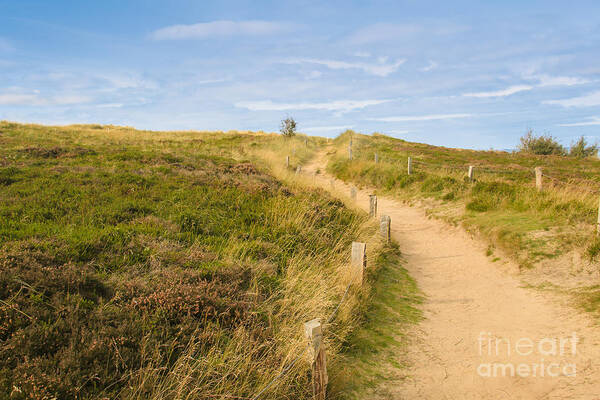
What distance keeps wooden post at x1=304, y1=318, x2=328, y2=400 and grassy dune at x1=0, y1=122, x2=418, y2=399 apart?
191mm

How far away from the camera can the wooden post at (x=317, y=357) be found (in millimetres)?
3422

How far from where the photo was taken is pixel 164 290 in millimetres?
4348

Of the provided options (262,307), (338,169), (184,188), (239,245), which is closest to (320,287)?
(262,307)

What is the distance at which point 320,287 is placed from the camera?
5.65 meters

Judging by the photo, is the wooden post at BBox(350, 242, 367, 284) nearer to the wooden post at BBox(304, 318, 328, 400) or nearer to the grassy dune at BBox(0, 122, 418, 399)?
the grassy dune at BBox(0, 122, 418, 399)

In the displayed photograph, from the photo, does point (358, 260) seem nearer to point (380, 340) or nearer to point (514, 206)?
point (380, 340)

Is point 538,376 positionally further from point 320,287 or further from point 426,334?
point 320,287

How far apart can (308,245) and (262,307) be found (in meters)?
2.99

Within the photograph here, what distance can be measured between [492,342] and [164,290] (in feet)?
17.2

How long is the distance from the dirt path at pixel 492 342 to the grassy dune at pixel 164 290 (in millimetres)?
1177

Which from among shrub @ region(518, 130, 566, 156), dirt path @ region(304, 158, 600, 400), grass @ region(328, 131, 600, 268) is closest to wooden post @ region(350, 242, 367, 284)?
dirt path @ region(304, 158, 600, 400)

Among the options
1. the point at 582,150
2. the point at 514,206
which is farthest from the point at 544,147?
the point at 514,206

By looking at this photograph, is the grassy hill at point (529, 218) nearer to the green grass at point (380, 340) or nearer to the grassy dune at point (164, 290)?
the green grass at point (380, 340)

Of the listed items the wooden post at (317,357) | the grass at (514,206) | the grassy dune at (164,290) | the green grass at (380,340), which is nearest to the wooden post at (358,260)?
the grassy dune at (164,290)
